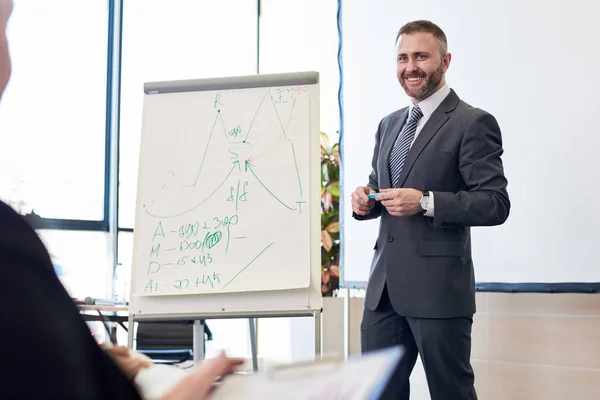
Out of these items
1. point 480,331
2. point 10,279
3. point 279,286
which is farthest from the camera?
point 480,331

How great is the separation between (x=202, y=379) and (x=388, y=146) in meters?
1.88

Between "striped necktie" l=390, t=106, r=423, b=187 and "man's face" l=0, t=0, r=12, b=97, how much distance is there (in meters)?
1.96

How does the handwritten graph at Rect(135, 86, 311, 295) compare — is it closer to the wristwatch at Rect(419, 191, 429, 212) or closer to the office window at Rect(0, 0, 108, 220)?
the wristwatch at Rect(419, 191, 429, 212)

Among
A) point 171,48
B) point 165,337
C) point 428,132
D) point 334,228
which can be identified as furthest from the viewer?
point 171,48

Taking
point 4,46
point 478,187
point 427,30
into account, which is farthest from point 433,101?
point 4,46

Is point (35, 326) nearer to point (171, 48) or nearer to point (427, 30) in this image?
point (427, 30)

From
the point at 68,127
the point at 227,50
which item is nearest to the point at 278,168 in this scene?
the point at 68,127

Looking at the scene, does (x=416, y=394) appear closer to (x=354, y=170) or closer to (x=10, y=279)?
(x=354, y=170)

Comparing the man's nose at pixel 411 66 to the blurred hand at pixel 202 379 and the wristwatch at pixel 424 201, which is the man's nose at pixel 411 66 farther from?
the blurred hand at pixel 202 379

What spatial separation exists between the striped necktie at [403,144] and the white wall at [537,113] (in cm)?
107

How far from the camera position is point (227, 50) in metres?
5.79

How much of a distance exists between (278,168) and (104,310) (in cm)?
157

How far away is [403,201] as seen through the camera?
224 centimetres

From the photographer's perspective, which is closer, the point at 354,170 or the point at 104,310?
the point at 104,310
